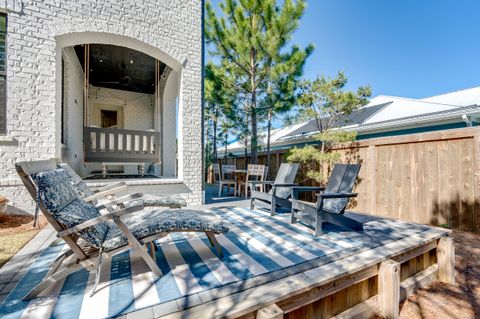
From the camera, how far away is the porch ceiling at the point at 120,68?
6281 mm

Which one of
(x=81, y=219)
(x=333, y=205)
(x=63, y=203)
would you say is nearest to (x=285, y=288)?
(x=81, y=219)

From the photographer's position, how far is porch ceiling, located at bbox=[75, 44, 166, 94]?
628 centimetres

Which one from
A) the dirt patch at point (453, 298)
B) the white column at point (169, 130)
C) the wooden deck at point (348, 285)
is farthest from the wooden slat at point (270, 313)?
the white column at point (169, 130)

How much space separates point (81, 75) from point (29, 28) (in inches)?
132

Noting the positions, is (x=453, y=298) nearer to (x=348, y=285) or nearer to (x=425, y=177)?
(x=348, y=285)

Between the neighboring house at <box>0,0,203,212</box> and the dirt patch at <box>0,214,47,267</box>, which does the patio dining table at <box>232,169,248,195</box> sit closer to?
the neighboring house at <box>0,0,203,212</box>

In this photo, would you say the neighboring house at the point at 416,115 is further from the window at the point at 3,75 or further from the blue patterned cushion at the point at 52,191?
the window at the point at 3,75

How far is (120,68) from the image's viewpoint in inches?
285

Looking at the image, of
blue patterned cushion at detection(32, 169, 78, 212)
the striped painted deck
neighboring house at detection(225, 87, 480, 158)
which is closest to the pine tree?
neighboring house at detection(225, 87, 480, 158)

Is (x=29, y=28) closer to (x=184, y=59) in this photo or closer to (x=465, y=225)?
(x=184, y=59)

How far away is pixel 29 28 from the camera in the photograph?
4160mm

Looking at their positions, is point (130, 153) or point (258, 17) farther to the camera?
point (258, 17)

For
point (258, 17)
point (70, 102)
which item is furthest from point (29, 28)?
point (258, 17)

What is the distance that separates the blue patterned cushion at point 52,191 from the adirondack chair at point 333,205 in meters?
2.61
